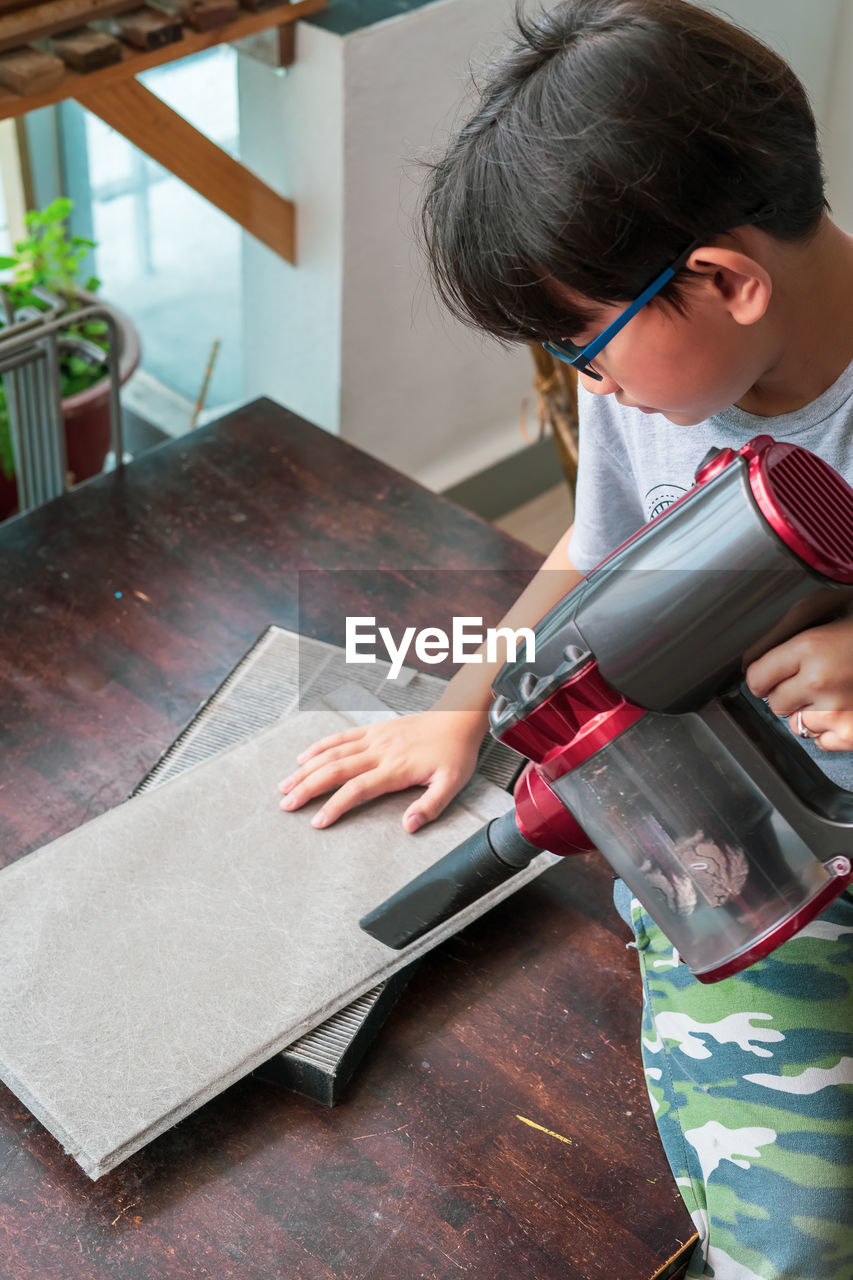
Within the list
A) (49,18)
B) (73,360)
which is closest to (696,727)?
(49,18)

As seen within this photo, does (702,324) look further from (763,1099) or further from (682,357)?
(763,1099)

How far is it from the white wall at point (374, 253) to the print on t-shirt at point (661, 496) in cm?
83

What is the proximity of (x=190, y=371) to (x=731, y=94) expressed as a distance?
6.77 ft

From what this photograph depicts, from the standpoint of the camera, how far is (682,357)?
32.6 inches

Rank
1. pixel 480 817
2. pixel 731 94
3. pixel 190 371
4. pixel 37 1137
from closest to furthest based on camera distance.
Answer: pixel 731 94 < pixel 37 1137 < pixel 480 817 < pixel 190 371

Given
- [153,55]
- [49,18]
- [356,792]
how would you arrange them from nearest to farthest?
1. [356,792]
2. [49,18]
3. [153,55]

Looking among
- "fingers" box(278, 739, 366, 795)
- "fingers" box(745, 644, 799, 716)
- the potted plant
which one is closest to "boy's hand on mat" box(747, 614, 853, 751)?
"fingers" box(745, 644, 799, 716)

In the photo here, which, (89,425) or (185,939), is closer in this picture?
(185,939)

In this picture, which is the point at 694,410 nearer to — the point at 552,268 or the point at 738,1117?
the point at 552,268

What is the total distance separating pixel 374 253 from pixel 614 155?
1.34 meters

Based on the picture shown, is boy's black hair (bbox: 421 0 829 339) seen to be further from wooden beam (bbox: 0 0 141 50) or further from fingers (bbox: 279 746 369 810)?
wooden beam (bbox: 0 0 141 50)

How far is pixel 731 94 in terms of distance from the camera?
74 centimetres

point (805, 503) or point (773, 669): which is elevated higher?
point (805, 503)

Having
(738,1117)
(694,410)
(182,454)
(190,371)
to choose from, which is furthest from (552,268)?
(190,371)
